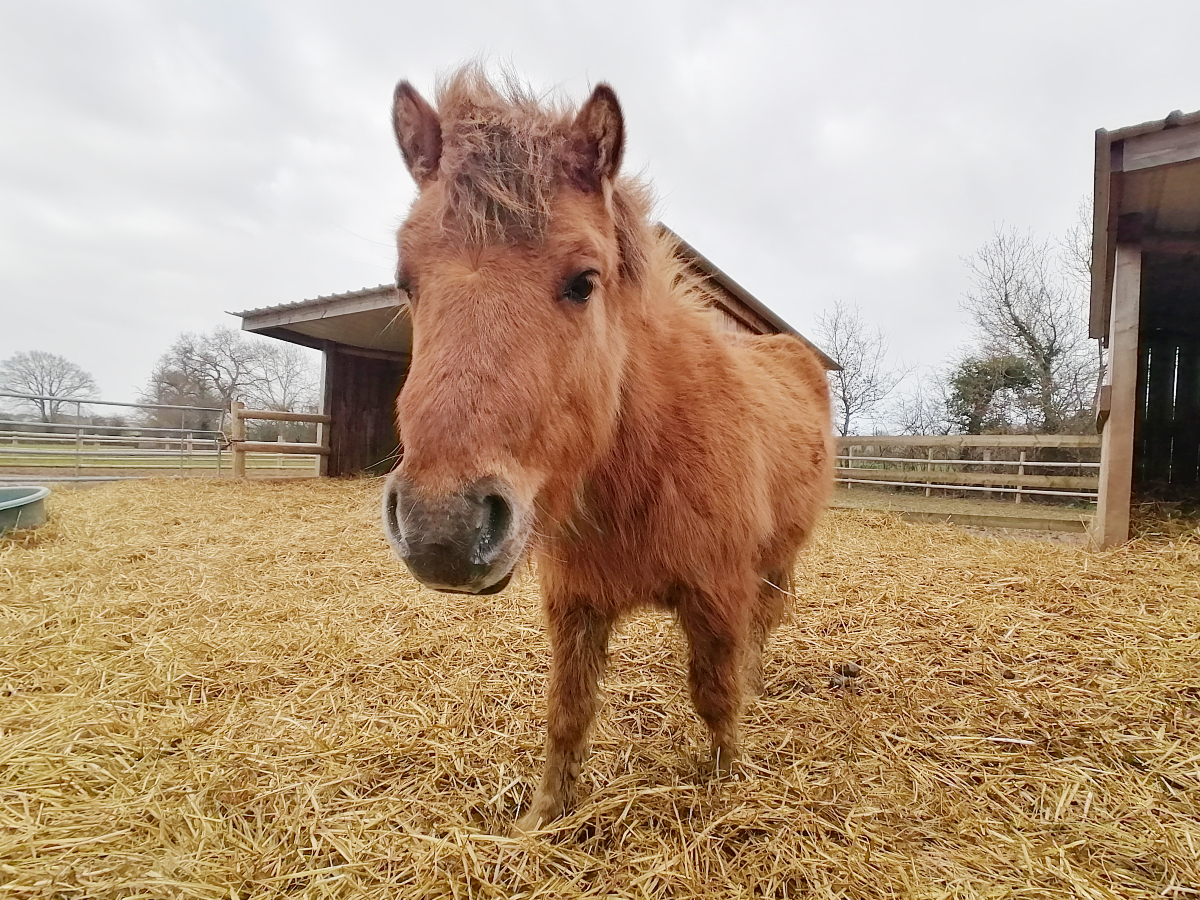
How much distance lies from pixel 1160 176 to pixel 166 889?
8.15 metres

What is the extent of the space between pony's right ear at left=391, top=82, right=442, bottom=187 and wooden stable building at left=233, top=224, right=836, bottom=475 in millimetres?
7307

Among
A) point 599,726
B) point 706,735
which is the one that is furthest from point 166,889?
point 706,735

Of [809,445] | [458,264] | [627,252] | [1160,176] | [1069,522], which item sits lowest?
[1069,522]

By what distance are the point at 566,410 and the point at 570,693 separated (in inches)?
48.5

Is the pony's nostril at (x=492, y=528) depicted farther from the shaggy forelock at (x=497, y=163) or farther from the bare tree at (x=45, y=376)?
the bare tree at (x=45, y=376)

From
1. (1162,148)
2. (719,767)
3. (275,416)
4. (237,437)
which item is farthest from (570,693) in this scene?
(237,437)

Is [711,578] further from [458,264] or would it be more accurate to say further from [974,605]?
[974,605]

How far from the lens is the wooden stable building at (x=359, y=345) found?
9633 mm

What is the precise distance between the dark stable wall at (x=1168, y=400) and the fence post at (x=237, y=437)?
16386 mm

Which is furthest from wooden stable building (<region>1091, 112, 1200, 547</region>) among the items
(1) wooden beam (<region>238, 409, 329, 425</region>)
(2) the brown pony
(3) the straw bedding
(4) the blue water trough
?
(1) wooden beam (<region>238, 409, 329, 425</region>)

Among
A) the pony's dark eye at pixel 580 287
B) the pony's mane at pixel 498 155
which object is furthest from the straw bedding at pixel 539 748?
the pony's mane at pixel 498 155

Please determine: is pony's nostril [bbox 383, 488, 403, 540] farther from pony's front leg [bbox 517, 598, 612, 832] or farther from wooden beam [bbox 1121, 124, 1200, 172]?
wooden beam [bbox 1121, 124, 1200, 172]

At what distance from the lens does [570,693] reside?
6.89 ft

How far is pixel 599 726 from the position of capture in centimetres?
262
